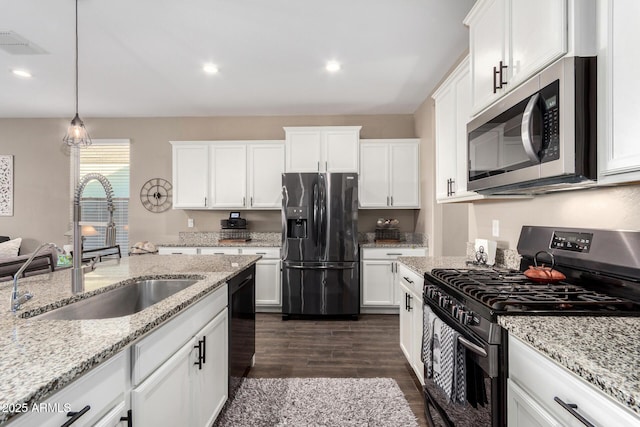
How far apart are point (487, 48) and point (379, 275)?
285 cm

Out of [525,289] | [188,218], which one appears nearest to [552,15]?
[525,289]

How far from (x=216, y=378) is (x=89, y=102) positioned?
4114 millimetres

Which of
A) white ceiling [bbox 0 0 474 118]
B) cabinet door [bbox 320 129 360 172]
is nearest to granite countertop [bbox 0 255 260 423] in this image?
white ceiling [bbox 0 0 474 118]

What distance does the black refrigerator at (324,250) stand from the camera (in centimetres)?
395

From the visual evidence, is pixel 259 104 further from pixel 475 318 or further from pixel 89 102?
pixel 475 318

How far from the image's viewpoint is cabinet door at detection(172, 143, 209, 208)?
4535 millimetres

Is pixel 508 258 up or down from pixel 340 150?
down

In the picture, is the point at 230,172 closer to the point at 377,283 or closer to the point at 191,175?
the point at 191,175

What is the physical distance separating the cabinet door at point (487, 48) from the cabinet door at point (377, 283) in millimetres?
2506

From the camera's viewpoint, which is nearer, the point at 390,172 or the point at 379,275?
the point at 379,275

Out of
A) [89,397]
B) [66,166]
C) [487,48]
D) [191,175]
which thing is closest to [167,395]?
[89,397]

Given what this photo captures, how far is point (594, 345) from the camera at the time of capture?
2.97 feet

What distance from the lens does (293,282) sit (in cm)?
398

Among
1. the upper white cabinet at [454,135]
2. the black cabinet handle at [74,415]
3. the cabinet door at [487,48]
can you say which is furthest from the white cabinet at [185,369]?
the cabinet door at [487,48]
